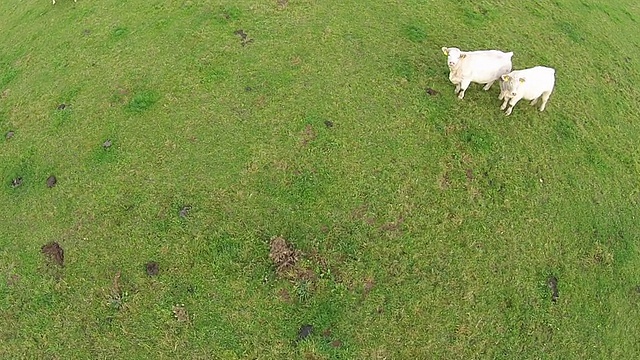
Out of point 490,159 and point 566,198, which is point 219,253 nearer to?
point 490,159

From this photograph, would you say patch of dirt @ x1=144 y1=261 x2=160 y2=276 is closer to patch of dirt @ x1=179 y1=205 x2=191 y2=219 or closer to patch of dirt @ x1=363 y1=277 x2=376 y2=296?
patch of dirt @ x1=179 y1=205 x2=191 y2=219

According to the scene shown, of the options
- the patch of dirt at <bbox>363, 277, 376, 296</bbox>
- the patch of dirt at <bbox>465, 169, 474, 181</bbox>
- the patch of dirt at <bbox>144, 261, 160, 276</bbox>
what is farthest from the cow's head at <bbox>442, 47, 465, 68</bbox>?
the patch of dirt at <bbox>144, 261, 160, 276</bbox>

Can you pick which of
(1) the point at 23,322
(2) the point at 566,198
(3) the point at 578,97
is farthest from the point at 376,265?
(3) the point at 578,97

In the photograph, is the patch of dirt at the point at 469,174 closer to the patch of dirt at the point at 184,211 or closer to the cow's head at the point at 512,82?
the cow's head at the point at 512,82

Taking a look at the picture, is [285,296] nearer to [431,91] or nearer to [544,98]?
[431,91]

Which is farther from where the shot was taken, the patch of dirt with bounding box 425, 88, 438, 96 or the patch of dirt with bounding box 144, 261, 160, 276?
the patch of dirt with bounding box 425, 88, 438, 96

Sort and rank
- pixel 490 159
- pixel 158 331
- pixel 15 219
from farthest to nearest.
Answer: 1. pixel 490 159
2. pixel 15 219
3. pixel 158 331
